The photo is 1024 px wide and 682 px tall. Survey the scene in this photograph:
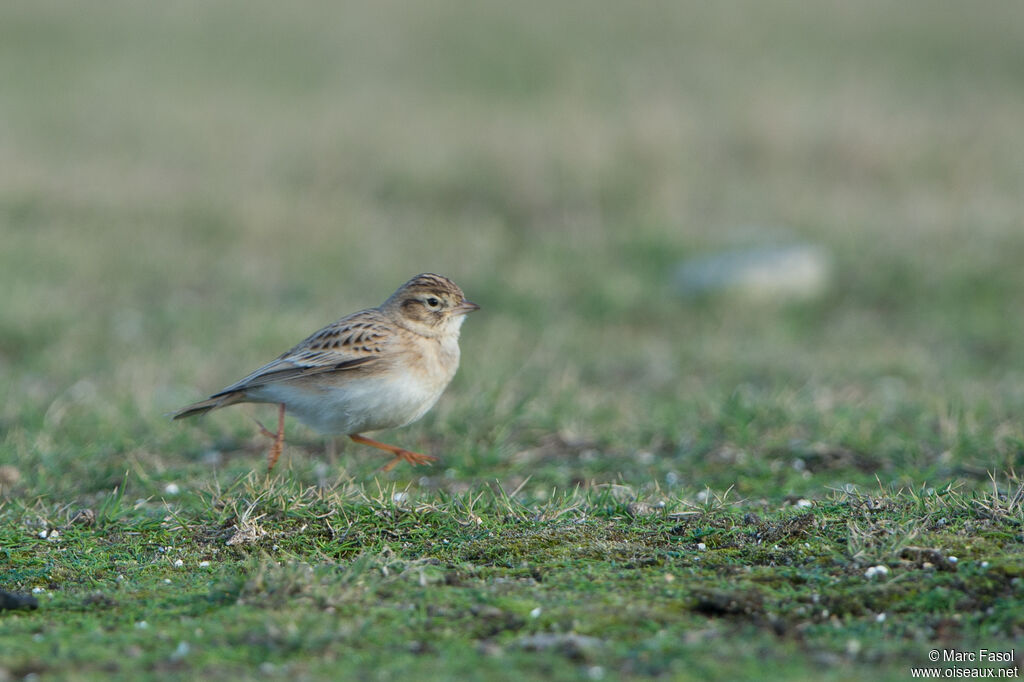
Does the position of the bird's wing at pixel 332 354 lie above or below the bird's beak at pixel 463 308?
below

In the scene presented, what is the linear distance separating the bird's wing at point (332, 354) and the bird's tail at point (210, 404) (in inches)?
1.7

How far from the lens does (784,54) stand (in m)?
→ 24.9

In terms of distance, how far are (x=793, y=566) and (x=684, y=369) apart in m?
5.79

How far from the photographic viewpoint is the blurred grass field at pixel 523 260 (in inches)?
224

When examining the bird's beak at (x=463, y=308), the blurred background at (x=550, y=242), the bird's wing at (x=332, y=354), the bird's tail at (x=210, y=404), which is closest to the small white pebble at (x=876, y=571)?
the blurred background at (x=550, y=242)

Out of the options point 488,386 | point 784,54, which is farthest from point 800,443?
point 784,54

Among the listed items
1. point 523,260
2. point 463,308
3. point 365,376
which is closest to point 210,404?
point 365,376

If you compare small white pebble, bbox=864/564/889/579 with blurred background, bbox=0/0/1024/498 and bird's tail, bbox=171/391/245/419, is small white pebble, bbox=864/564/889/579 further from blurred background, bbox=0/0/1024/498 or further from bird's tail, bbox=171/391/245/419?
bird's tail, bbox=171/391/245/419

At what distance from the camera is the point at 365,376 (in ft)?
20.8

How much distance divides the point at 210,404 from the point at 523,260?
7505 millimetres

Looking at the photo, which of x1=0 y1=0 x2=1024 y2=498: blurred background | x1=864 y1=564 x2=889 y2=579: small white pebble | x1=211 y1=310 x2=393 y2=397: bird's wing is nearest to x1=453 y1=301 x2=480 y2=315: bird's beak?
x1=211 y1=310 x2=393 y2=397: bird's wing

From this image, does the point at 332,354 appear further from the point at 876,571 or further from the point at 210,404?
the point at 876,571

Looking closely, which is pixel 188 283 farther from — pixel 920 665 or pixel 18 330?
pixel 920 665

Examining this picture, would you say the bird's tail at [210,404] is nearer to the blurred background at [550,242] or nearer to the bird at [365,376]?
the bird at [365,376]
